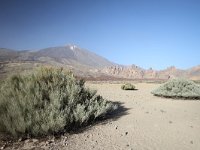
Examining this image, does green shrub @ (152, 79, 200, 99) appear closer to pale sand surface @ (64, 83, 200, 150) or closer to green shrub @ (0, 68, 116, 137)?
pale sand surface @ (64, 83, 200, 150)

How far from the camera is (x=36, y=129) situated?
6.45 m

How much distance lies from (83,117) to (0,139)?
237cm

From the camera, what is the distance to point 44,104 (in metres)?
7.37

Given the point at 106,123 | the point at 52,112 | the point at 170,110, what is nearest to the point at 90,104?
the point at 106,123

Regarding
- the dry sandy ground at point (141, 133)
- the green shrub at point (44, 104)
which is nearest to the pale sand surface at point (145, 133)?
the dry sandy ground at point (141, 133)

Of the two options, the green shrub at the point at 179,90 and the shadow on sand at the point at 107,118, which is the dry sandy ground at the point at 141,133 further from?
the green shrub at the point at 179,90

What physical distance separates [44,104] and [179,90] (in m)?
9.66

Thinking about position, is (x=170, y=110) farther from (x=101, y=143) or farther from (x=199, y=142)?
(x=101, y=143)

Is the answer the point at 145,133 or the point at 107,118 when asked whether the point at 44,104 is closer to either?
the point at 107,118

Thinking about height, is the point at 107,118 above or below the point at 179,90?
below

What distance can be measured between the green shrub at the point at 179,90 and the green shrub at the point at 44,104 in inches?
269

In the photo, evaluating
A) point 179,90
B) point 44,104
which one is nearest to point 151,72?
point 179,90

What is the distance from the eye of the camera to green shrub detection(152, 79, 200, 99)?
14.1 metres

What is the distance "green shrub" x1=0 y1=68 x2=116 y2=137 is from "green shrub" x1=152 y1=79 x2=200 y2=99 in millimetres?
6824
